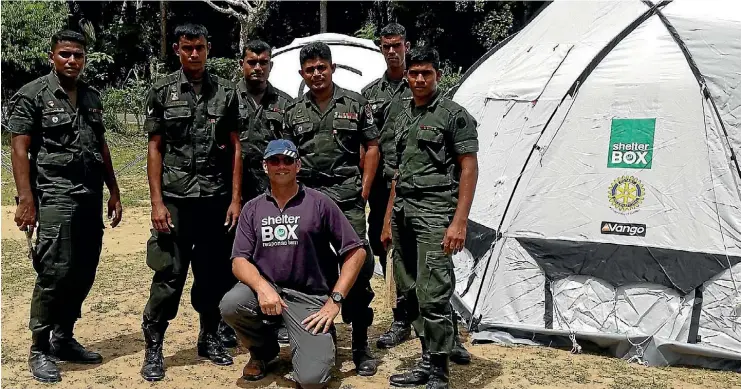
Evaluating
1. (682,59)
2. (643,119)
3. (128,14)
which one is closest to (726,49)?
(682,59)

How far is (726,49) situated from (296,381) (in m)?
3.41

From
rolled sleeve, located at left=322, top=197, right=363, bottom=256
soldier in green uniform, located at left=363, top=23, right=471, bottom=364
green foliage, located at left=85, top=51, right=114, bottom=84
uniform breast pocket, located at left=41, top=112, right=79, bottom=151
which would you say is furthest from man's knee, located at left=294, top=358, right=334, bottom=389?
green foliage, located at left=85, top=51, right=114, bottom=84

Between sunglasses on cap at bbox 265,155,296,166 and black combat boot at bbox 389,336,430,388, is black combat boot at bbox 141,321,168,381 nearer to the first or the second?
sunglasses on cap at bbox 265,155,296,166

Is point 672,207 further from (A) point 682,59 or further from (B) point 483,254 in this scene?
(B) point 483,254

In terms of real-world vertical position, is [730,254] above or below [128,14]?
below

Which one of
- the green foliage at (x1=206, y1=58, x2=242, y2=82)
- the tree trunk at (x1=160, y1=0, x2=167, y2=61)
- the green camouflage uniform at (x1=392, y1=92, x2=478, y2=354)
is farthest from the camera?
the tree trunk at (x1=160, y1=0, x2=167, y2=61)

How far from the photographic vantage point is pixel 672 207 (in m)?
4.74

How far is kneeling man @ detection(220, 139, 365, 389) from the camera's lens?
400cm

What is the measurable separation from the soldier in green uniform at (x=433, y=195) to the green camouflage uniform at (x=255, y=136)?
Answer: 1104 mm

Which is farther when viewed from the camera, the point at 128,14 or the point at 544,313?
the point at 128,14

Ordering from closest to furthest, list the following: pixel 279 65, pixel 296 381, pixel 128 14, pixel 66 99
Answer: pixel 296 381 → pixel 66 99 → pixel 279 65 → pixel 128 14

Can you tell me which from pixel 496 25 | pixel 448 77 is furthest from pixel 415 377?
pixel 496 25

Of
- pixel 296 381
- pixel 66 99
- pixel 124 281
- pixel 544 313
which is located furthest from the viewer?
pixel 124 281

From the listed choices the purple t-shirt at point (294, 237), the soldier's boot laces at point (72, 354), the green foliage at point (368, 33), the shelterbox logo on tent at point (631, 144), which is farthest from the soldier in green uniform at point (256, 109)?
the green foliage at point (368, 33)
